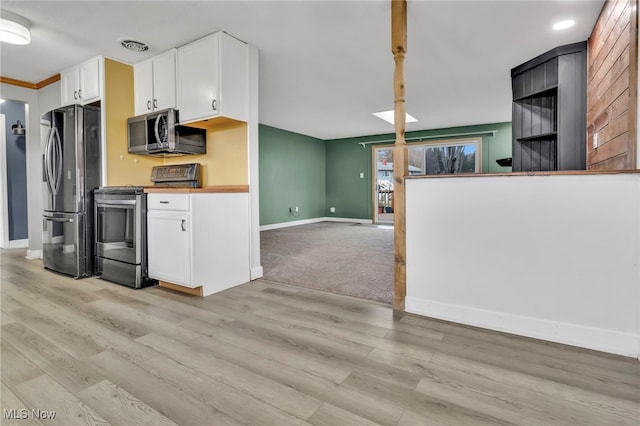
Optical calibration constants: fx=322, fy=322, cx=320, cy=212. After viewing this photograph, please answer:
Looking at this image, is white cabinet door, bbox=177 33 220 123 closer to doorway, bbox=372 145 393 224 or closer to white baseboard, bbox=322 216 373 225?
doorway, bbox=372 145 393 224

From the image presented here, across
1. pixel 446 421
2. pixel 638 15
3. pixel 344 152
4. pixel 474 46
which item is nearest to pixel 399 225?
pixel 446 421

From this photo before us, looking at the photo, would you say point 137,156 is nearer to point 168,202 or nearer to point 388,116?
point 168,202

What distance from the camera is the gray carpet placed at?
9.16 ft

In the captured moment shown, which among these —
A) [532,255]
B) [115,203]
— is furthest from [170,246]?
[532,255]

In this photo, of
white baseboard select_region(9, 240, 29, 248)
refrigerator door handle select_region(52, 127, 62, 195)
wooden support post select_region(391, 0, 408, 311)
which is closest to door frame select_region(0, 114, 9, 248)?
white baseboard select_region(9, 240, 29, 248)

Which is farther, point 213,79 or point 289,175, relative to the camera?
point 289,175

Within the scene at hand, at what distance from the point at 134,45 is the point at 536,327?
12.4 ft

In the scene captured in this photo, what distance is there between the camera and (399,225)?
7.30 ft

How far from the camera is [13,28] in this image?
8.06 feet

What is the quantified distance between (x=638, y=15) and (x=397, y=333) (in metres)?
2.16

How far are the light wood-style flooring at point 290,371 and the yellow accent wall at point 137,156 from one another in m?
1.38

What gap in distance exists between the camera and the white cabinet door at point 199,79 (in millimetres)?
2729

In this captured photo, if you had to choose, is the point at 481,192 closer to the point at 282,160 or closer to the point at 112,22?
the point at 112,22

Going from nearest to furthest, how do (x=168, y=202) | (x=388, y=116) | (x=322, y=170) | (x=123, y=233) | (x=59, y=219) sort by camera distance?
(x=168, y=202), (x=123, y=233), (x=59, y=219), (x=388, y=116), (x=322, y=170)
